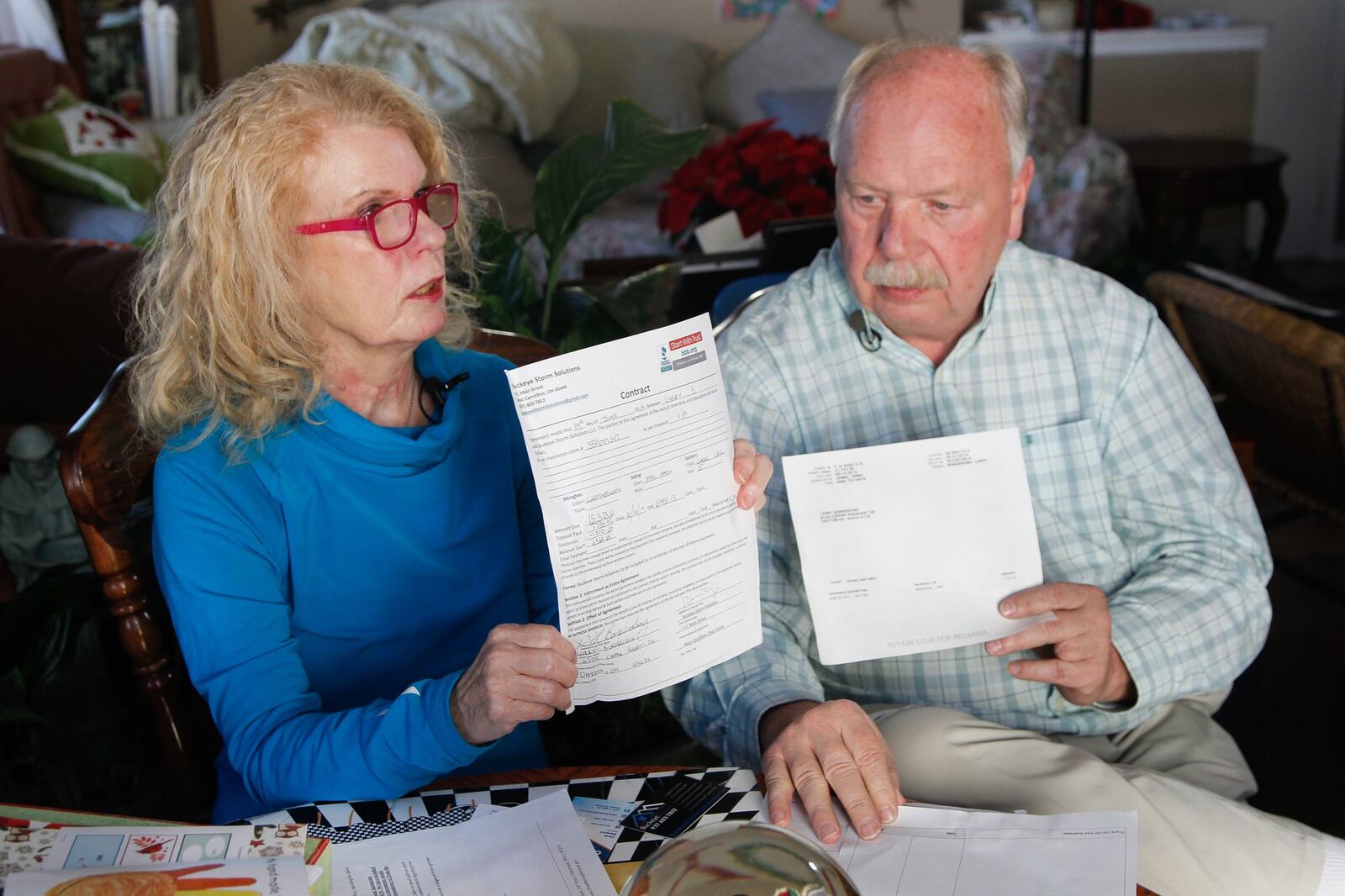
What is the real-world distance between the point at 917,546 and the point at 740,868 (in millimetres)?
594

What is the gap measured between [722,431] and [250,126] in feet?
1.87

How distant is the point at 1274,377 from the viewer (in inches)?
91.4

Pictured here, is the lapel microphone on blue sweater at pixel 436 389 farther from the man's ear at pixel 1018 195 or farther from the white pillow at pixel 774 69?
the white pillow at pixel 774 69

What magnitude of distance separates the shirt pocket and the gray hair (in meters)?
0.34

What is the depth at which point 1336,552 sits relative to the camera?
11.3 ft

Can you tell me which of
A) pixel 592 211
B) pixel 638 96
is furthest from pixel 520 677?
pixel 638 96

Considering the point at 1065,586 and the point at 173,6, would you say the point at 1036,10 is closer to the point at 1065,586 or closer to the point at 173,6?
the point at 173,6

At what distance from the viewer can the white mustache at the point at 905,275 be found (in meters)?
1.47

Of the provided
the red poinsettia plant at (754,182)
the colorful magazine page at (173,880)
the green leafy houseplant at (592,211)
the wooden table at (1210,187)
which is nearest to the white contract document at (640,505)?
the colorful magazine page at (173,880)

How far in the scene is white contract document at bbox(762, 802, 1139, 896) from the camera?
896 mm

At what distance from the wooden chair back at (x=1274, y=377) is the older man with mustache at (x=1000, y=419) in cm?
75

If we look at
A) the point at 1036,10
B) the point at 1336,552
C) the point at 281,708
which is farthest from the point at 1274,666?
the point at 1036,10

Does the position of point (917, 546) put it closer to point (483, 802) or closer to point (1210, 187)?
point (483, 802)

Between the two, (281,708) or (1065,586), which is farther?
(1065,586)
